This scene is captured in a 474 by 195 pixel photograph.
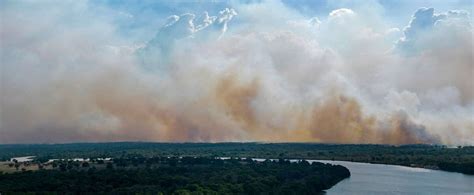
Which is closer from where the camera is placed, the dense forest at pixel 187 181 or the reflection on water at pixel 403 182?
the dense forest at pixel 187 181

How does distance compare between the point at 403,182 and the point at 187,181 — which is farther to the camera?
the point at 403,182

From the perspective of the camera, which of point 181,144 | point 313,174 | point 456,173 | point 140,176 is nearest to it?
point 140,176

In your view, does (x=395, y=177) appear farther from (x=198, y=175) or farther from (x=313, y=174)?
(x=198, y=175)

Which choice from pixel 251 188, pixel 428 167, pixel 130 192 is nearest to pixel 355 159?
pixel 428 167

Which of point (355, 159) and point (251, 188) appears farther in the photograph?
point (355, 159)

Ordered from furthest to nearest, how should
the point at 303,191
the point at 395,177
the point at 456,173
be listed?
1. the point at 456,173
2. the point at 395,177
3. the point at 303,191

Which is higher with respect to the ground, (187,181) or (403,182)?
(187,181)

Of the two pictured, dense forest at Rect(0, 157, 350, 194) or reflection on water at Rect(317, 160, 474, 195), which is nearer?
dense forest at Rect(0, 157, 350, 194)

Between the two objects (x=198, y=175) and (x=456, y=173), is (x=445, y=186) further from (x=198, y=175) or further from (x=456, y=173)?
(x=198, y=175)
